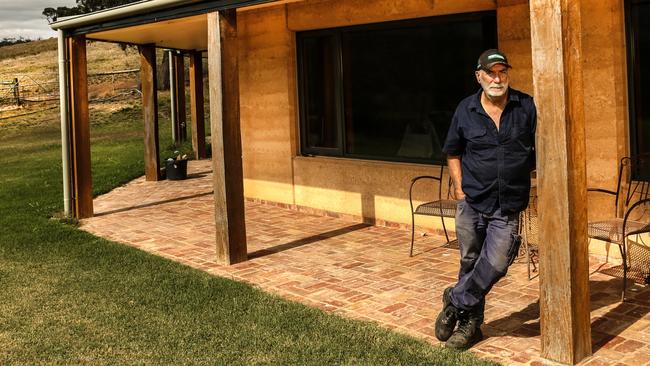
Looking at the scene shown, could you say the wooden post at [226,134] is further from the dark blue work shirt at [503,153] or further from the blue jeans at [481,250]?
the dark blue work shirt at [503,153]

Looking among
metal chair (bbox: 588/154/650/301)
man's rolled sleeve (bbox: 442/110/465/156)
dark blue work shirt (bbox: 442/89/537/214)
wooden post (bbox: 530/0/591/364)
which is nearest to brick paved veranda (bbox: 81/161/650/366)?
wooden post (bbox: 530/0/591/364)

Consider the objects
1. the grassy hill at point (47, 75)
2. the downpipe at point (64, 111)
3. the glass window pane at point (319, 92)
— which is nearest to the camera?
the glass window pane at point (319, 92)

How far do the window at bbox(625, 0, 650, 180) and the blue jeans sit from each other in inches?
97.9

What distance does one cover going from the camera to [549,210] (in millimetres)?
3840

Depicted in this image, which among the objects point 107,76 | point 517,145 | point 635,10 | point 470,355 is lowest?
point 470,355

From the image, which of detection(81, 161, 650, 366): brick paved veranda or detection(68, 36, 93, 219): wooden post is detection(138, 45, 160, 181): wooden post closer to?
detection(81, 161, 650, 366): brick paved veranda

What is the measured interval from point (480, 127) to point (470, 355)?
138cm

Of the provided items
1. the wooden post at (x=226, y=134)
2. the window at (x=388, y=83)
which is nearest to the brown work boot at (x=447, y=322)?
the wooden post at (x=226, y=134)

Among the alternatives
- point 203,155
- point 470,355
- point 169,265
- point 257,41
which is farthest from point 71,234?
point 203,155

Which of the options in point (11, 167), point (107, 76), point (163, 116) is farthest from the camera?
point (107, 76)

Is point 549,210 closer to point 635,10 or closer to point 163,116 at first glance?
point 635,10

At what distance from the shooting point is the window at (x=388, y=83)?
735 centimetres

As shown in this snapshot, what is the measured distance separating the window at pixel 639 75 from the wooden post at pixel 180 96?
1187 cm

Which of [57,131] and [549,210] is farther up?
[57,131]
